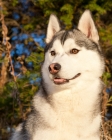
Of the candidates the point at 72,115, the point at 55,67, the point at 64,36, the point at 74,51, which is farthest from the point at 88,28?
the point at 72,115

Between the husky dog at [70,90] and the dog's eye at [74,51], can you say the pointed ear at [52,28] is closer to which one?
the husky dog at [70,90]

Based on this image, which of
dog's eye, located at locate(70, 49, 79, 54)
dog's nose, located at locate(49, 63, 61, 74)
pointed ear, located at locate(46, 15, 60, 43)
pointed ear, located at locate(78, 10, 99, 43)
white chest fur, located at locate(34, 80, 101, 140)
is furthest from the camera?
pointed ear, located at locate(46, 15, 60, 43)

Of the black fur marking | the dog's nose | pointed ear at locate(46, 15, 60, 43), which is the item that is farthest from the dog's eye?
pointed ear at locate(46, 15, 60, 43)

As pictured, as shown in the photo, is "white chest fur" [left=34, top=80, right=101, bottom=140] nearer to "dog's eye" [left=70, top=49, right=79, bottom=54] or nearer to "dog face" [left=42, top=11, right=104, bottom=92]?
"dog face" [left=42, top=11, right=104, bottom=92]

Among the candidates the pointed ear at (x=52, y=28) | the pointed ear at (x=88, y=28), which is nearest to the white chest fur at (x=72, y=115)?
the pointed ear at (x=88, y=28)

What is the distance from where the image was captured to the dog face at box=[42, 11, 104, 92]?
13.8ft

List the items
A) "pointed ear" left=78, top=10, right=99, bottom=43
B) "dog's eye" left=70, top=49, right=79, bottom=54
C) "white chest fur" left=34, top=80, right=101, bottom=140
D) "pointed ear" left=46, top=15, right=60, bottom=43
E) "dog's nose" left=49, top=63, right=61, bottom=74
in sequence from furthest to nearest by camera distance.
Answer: "pointed ear" left=46, top=15, right=60, bottom=43 → "pointed ear" left=78, top=10, right=99, bottom=43 → "dog's eye" left=70, top=49, right=79, bottom=54 → "white chest fur" left=34, top=80, right=101, bottom=140 → "dog's nose" left=49, top=63, right=61, bottom=74

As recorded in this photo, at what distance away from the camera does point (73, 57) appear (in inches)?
170

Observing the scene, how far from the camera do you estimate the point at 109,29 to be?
759cm

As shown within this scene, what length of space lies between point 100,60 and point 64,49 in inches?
18.6

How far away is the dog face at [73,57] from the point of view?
166 inches

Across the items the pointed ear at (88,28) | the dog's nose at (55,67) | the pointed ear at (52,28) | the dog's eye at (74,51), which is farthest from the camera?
the pointed ear at (52,28)

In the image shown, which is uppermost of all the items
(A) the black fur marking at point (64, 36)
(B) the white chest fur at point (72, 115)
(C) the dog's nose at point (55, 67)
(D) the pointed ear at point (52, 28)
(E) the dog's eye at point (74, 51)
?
(D) the pointed ear at point (52, 28)

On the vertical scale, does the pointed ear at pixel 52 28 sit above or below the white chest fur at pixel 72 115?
above
